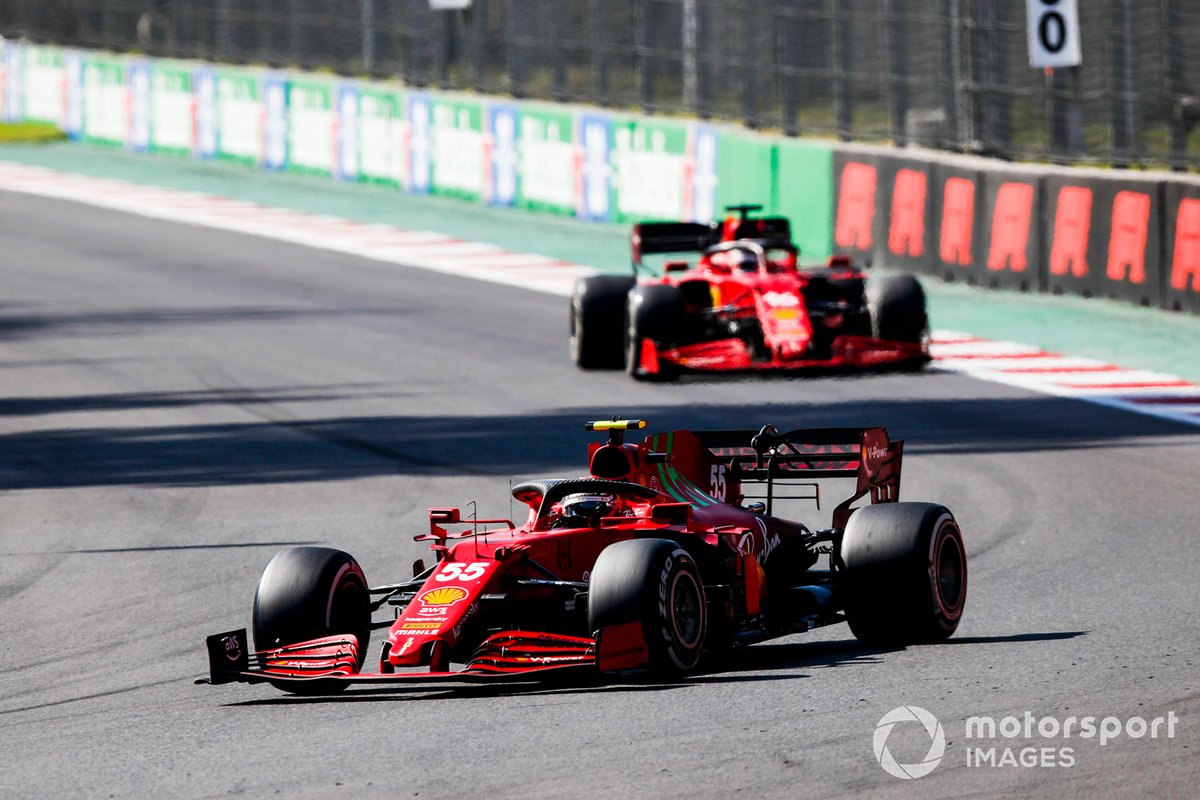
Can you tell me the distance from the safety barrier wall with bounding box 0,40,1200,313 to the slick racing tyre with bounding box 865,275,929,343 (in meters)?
3.52

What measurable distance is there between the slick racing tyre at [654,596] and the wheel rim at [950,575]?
137 centimetres

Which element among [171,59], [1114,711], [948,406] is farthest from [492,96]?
[1114,711]

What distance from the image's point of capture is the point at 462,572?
949cm

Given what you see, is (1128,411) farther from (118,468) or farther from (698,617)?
(698,617)

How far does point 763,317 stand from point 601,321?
163 centimetres

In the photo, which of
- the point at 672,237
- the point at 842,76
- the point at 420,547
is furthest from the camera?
the point at 842,76

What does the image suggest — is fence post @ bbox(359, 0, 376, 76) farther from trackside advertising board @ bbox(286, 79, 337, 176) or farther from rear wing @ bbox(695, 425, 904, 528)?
rear wing @ bbox(695, 425, 904, 528)

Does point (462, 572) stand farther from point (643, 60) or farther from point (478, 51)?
point (478, 51)

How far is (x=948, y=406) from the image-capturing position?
18.2m

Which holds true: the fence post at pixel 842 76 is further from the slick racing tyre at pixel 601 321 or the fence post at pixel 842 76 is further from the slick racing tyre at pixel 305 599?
the slick racing tyre at pixel 305 599

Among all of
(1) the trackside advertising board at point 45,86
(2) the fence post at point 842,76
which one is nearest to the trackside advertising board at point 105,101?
(1) the trackside advertising board at point 45,86

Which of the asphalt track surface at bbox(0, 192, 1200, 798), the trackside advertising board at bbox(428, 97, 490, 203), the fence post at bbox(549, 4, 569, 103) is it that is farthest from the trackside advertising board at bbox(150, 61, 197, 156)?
the asphalt track surface at bbox(0, 192, 1200, 798)

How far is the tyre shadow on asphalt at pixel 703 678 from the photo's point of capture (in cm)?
925

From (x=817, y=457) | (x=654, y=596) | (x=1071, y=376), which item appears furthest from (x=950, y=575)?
(x=1071, y=376)
